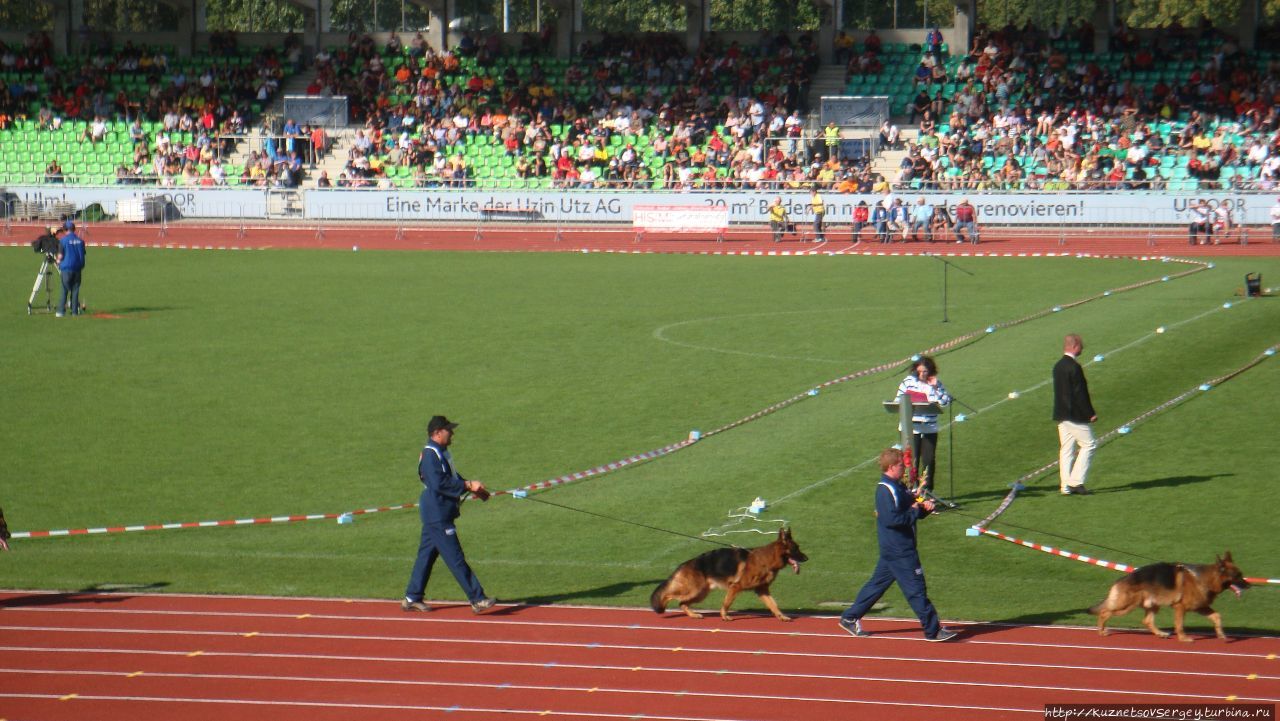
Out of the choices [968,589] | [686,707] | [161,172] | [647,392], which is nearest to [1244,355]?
[647,392]

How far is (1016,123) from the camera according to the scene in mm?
52312

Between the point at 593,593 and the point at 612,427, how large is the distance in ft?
24.8

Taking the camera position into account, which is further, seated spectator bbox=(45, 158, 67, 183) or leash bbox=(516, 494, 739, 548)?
seated spectator bbox=(45, 158, 67, 183)

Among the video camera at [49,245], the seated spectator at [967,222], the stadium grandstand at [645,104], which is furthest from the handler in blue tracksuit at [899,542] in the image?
the stadium grandstand at [645,104]

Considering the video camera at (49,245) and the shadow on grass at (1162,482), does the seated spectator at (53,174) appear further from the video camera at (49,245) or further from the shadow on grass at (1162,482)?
the shadow on grass at (1162,482)

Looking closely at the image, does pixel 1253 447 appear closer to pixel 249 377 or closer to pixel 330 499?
pixel 330 499

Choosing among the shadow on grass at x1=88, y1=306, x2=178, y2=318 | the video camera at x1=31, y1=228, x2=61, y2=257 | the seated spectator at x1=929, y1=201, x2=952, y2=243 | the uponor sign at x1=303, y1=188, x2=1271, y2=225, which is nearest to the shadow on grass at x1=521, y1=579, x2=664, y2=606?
the shadow on grass at x1=88, y1=306, x2=178, y2=318

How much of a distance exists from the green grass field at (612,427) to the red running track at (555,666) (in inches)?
33.7

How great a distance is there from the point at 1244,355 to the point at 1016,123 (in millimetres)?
27738

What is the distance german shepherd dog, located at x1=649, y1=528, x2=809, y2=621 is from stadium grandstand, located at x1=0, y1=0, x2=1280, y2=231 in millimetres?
35982

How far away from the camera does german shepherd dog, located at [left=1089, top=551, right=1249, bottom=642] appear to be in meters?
11.7

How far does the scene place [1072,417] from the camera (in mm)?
17203

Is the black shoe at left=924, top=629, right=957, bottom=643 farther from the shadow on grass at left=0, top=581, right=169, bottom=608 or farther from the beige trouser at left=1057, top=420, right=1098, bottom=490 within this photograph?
the shadow on grass at left=0, top=581, right=169, bottom=608

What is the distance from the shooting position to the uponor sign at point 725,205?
45438 mm
